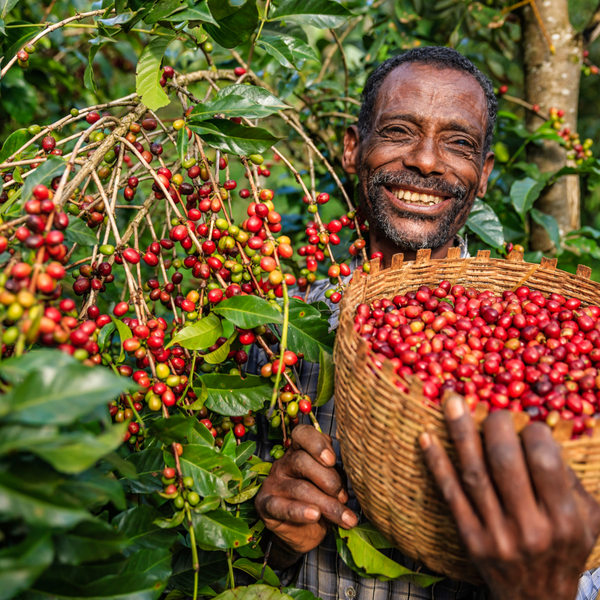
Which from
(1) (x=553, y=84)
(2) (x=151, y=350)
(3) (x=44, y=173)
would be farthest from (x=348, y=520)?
(1) (x=553, y=84)

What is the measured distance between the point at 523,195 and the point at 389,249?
0.85 metres

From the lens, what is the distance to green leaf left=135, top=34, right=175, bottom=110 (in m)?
1.23

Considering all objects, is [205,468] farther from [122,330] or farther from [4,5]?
[4,5]

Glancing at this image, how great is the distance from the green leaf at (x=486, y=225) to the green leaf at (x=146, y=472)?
1.60 meters

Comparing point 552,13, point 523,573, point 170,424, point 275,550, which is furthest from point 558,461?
point 552,13

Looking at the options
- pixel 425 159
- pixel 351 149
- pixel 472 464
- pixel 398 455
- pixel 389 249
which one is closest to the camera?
pixel 472 464

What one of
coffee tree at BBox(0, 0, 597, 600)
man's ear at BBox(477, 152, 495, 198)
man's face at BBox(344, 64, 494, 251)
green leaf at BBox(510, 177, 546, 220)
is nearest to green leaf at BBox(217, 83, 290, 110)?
coffee tree at BBox(0, 0, 597, 600)

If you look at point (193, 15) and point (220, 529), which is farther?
point (193, 15)

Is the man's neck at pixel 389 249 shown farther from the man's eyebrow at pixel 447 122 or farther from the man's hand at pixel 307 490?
the man's hand at pixel 307 490

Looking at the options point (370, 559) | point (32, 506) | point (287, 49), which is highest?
point (287, 49)

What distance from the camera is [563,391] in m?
0.98

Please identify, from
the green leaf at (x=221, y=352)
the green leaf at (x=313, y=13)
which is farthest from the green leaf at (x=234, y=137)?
the green leaf at (x=313, y=13)

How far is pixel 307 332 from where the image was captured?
1262mm

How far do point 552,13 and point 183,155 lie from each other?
2.38 meters
